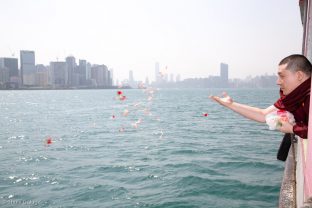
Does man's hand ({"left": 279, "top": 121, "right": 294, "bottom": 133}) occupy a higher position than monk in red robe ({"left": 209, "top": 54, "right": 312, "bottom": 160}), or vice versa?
monk in red robe ({"left": 209, "top": 54, "right": 312, "bottom": 160})

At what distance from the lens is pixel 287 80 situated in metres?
2.84

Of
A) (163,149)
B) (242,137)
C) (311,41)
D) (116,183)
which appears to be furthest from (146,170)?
(242,137)

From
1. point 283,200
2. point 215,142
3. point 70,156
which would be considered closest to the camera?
point 283,200

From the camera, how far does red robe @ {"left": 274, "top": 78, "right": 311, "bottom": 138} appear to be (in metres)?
2.82

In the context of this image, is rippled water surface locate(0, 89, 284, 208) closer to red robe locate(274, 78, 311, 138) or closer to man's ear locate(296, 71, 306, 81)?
red robe locate(274, 78, 311, 138)

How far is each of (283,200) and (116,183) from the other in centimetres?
822

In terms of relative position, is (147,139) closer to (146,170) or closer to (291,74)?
(146,170)

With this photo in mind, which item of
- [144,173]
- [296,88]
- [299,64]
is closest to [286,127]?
[296,88]

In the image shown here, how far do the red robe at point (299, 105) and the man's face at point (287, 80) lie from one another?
Answer: 0.04m

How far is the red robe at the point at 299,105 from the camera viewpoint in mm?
2816

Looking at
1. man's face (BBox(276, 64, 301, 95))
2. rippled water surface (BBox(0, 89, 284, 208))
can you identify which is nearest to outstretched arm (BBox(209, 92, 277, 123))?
man's face (BBox(276, 64, 301, 95))

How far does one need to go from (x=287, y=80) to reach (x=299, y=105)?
0.93 feet

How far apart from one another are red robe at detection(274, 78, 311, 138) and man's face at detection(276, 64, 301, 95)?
41 mm

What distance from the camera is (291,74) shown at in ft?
9.27
